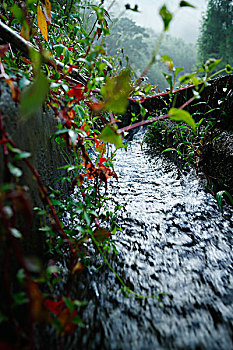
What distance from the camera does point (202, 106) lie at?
1.66m

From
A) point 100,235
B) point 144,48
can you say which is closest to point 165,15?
point 100,235

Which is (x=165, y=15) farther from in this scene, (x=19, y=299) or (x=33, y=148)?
(x=19, y=299)

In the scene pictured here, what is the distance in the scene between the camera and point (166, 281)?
0.63 m

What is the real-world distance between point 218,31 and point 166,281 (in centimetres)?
1465

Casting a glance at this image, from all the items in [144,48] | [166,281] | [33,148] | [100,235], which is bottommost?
[166,281]

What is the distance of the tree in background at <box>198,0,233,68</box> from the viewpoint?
35.4ft

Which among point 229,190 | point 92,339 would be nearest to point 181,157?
point 229,190

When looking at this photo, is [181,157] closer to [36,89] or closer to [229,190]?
[229,190]

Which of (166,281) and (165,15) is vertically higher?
(165,15)

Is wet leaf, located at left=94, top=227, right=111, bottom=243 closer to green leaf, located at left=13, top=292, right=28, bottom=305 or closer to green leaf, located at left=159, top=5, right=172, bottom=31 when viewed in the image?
green leaf, located at left=13, top=292, right=28, bottom=305

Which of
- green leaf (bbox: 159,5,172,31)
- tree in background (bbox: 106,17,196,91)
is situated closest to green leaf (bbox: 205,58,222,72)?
green leaf (bbox: 159,5,172,31)

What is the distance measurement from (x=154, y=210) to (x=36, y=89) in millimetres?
830

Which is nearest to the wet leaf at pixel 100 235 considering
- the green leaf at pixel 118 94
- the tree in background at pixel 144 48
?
the green leaf at pixel 118 94

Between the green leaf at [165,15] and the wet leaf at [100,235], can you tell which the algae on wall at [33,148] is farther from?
the green leaf at [165,15]
